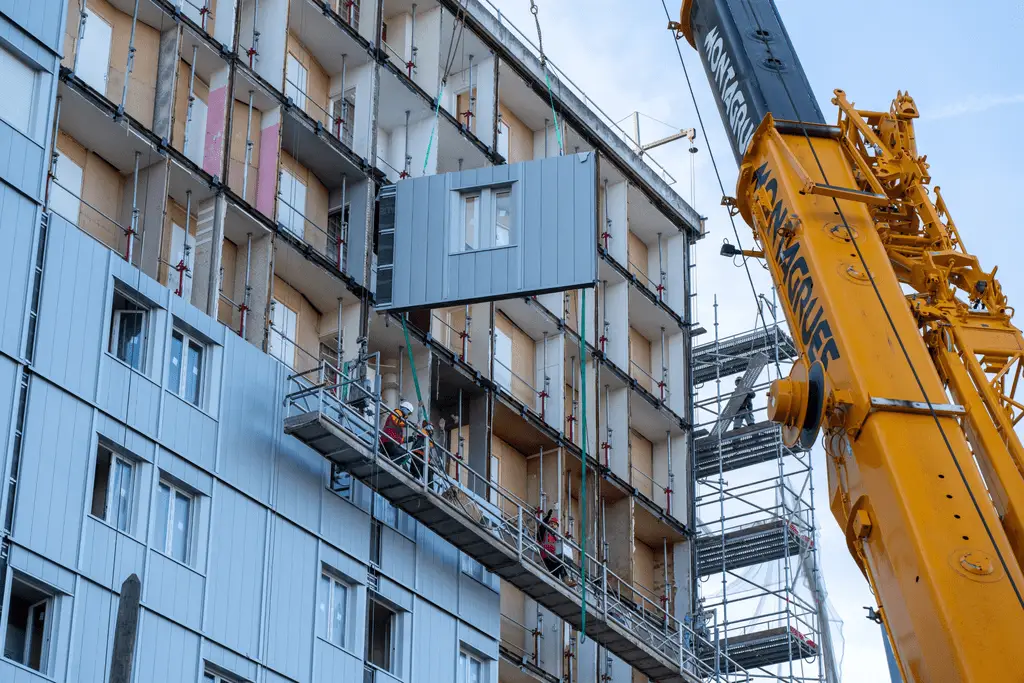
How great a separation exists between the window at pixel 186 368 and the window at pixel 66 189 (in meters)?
3.29

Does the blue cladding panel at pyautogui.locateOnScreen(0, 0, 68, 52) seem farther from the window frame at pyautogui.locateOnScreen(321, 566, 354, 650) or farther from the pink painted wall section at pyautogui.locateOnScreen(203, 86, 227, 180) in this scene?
the window frame at pyautogui.locateOnScreen(321, 566, 354, 650)

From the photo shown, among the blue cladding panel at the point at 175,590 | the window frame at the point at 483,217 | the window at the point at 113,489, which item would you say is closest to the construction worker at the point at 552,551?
the window frame at the point at 483,217

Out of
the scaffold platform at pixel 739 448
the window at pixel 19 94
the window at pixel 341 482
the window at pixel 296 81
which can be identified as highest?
the window at pixel 296 81

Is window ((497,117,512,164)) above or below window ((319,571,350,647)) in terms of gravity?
above

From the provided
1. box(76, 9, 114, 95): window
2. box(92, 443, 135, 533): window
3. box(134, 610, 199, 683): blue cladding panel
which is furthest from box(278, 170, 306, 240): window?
box(134, 610, 199, 683): blue cladding panel

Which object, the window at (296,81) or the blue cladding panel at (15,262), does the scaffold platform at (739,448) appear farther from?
the blue cladding panel at (15,262)

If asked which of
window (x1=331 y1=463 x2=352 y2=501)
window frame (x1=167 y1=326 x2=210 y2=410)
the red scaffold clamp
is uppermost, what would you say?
the red scaffold clamp

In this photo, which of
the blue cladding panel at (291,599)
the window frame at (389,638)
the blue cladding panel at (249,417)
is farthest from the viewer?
the window frame at (389,638)

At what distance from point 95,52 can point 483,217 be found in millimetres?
9280

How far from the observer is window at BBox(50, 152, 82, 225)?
3238 cm

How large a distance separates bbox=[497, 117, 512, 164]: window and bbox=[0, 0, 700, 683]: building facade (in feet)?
1.05

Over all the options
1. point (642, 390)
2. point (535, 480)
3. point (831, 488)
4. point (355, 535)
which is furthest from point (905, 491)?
point (642, 390)

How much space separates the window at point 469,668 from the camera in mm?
36844

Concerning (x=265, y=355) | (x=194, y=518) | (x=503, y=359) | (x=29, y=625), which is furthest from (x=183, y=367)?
(x=503, y=359)
